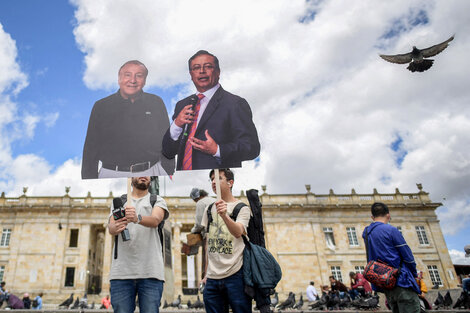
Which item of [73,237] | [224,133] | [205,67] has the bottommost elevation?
[224,133]

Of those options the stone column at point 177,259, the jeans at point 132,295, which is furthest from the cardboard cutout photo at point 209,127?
the stone column at point 177,259

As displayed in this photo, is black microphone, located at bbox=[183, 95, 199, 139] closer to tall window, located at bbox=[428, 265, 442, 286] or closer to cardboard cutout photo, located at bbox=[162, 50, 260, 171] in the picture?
cardboard cutout photo, located at bbox=[162, 50, 260, 171]

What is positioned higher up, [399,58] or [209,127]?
[399,58]

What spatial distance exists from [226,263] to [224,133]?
5.21 ft

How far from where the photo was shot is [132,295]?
3.36 meters

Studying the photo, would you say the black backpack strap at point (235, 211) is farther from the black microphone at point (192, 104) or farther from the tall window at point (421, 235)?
the tall window at point (421, 235)

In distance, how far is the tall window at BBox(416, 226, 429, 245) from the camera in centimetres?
3350

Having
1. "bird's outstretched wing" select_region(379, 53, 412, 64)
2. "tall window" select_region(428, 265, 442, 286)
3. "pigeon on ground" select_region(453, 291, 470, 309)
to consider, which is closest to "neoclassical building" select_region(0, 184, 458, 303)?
"tall window" select_region(428, 265, 442, 286)

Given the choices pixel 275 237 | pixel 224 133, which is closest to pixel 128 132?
pixel 224 133

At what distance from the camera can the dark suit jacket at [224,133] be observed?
3787 millimetres

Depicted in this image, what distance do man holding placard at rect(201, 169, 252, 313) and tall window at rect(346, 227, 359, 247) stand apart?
109 feet

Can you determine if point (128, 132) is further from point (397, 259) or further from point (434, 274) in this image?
point (434, 274)

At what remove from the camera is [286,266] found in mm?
31703

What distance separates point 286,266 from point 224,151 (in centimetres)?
3023
